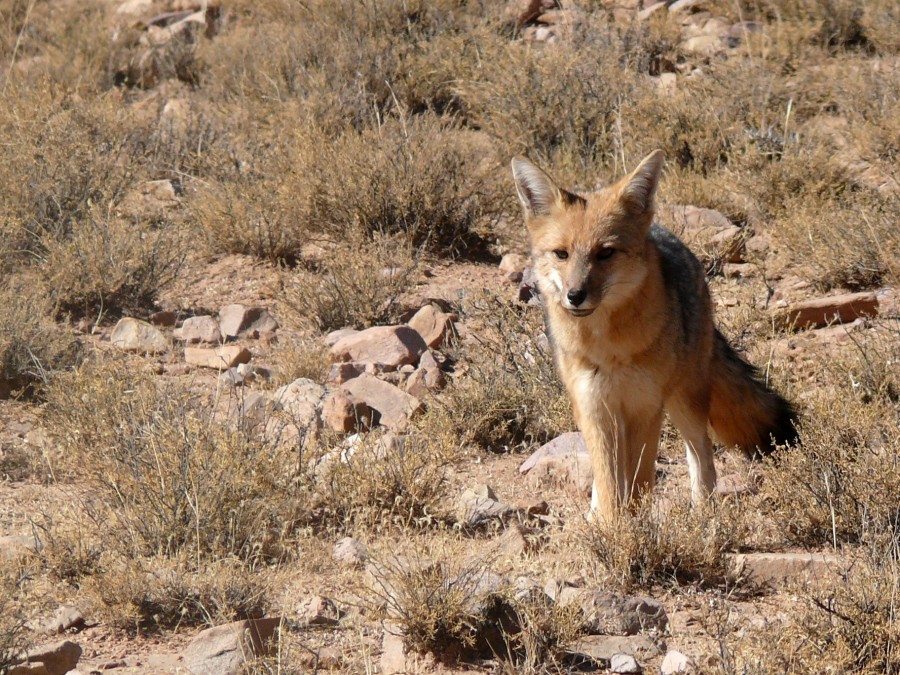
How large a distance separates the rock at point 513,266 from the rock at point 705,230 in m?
0.97

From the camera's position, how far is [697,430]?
187 inches

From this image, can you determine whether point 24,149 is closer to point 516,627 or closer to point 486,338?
point 486,338

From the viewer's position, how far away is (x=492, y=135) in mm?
8797

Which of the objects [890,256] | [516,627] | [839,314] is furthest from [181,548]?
[890,256]

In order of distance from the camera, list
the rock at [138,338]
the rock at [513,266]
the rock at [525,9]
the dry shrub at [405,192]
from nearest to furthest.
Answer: the rock at [138,338] < the rock at [513,266] < the dry shrub at [405,192] < the rock at [525,9]

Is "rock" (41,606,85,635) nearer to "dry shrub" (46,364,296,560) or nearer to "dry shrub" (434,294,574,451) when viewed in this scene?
"dry shrub" (46,364,296,560)

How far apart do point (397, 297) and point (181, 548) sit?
3.14m

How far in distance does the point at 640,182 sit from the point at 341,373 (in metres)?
2.22

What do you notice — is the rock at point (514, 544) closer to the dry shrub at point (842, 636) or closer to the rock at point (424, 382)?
the dry shrub at point (842, 636)

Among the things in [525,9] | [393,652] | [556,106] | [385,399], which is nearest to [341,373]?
[385,399]

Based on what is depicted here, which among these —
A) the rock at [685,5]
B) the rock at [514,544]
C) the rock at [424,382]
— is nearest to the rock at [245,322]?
the rock at [424,382]

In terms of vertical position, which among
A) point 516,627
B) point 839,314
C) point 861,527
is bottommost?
point 839,314

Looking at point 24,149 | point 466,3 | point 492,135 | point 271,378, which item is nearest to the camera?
point 271,378

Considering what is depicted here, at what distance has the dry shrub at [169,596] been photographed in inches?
146
